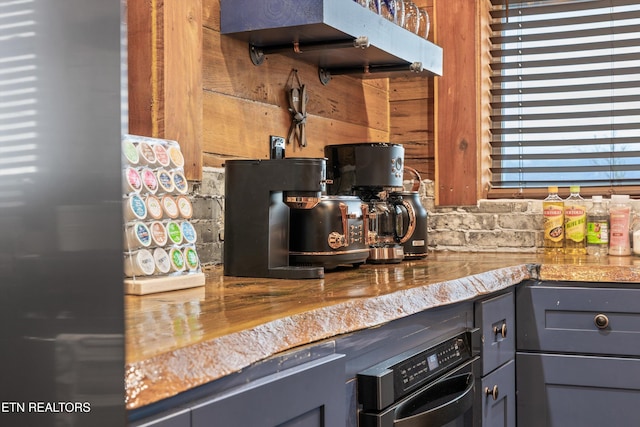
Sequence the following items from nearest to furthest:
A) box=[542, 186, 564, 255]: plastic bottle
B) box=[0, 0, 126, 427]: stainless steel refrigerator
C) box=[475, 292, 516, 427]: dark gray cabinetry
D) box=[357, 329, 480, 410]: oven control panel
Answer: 1. box=[0, 0, 126, 427]: stainless steel refrigerator
2. box=[357, 329, 480, 410]: oven control panel
3. box=[475, 292, 516, 427]: dark gray cabinetry
4. box=[542, 186, 564, 255]: plastic bottle

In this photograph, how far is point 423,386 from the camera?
1506 mm

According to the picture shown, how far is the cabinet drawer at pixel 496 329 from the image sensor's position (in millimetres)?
1993

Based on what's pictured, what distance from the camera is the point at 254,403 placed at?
3.02 feet

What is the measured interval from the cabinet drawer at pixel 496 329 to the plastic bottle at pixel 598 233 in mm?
694

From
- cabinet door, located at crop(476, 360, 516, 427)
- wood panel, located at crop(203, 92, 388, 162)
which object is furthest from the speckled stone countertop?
wood panel, located at crop(203, 92, 388, 162)

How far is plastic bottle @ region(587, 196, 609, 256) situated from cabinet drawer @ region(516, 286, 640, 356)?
1.94ft

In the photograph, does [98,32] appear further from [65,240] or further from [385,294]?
[385,294]

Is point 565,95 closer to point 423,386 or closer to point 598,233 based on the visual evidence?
point 598,233

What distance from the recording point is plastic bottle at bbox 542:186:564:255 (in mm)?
2861

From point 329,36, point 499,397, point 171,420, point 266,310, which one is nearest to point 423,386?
point 266,310

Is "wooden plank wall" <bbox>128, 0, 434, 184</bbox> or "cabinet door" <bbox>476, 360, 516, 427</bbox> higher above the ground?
"wooden plank wall" <bbox>128, 0, 434, 184</bbox>

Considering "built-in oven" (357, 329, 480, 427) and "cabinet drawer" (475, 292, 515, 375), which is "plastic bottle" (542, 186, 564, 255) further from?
"built-in oven" (357, 329, 480, 427)

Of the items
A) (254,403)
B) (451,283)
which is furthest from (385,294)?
(254,403)

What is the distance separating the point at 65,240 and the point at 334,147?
6.54 feet
